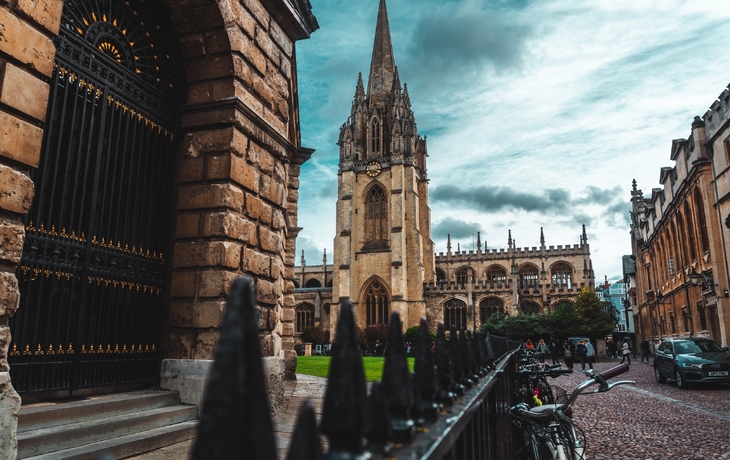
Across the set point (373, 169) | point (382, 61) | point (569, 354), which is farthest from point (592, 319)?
point (382, 61)

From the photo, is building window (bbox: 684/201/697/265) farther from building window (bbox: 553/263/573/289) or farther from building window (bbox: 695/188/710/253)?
building window (bbox: 553/263/573/289)

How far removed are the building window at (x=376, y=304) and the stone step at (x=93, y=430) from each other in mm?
42810

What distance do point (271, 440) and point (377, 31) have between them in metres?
61.0

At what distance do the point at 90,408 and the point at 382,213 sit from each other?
45523 mm

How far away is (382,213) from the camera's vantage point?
49781 mm

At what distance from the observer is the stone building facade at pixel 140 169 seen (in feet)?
13.8

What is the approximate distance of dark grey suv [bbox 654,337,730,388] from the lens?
42.0 ft

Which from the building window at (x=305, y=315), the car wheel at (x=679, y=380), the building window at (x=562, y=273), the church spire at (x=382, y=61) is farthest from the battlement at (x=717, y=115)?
the building window at (x=305, y=315)

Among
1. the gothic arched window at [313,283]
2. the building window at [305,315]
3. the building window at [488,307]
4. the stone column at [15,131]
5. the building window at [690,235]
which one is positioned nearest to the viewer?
the stone column at [15,131]

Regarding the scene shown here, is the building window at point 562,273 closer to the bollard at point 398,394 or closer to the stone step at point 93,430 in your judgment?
the stone step at point 93,430

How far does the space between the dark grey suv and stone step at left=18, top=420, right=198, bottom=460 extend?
12.9m

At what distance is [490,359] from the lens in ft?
11.8

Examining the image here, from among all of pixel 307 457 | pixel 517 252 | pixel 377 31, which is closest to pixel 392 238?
pixel 517 252

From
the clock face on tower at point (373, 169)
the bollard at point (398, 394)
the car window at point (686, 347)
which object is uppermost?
the clock face on tower at point (373, 169)
